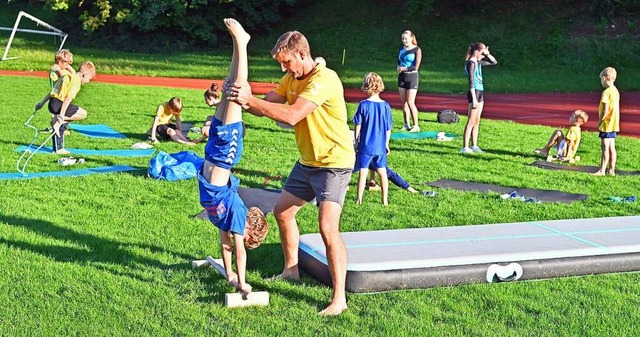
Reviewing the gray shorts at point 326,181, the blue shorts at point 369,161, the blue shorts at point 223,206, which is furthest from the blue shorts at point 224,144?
the blue shorts at point 369,161

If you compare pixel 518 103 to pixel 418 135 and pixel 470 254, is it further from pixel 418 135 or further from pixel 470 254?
pixel 470 254

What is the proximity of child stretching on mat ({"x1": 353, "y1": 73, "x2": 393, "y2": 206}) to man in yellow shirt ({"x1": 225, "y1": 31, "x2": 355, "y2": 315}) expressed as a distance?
11.6 feet

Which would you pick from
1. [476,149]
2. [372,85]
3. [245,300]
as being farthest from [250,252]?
[476,149]

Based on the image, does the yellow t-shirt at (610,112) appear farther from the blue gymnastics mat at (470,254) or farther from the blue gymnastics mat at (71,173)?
the blue gymnastics mat at (71,173)

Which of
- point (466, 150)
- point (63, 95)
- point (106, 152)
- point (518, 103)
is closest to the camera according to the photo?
point (63, 95)

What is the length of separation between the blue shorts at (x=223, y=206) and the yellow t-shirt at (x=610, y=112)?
7480mm

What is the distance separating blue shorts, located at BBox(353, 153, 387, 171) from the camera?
32.5 ft

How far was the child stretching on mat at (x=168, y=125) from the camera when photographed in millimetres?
14211

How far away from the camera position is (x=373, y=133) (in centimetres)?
989

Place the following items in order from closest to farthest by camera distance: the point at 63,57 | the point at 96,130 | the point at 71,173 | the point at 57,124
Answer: the point at 71,173, the point at 57,124, the point at 63,57, the point at 96,130

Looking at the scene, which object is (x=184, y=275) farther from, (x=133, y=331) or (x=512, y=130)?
(x=512, y=130)

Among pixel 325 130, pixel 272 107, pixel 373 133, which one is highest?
pixel 272 107

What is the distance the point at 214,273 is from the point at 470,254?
2049mm

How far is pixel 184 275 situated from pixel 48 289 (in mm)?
1049
